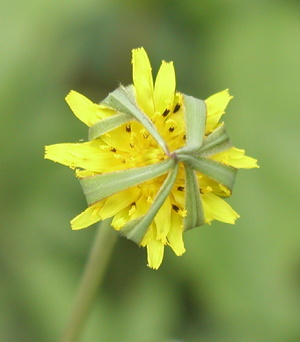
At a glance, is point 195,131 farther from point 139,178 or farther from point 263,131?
point 263,131

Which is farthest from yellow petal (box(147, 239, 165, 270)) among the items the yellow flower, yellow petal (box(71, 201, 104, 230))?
yellow petal (box(71, 201, 104, 230))

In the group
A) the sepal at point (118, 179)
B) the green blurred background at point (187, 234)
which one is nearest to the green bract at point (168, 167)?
the sepal at point (118, 179)

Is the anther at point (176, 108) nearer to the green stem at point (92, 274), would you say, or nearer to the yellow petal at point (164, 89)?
the yellow petal at point (164, 89)

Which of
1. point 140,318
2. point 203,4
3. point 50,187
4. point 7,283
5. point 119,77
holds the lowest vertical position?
point 140,318

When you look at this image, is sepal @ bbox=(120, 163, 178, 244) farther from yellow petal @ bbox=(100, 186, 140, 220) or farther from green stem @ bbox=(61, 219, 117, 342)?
green stem @ bbox=(61, 219, 117, 342)

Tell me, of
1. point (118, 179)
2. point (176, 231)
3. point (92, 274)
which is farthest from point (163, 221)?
point (92, 274)

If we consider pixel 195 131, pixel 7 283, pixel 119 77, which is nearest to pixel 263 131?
pixel 119 77
